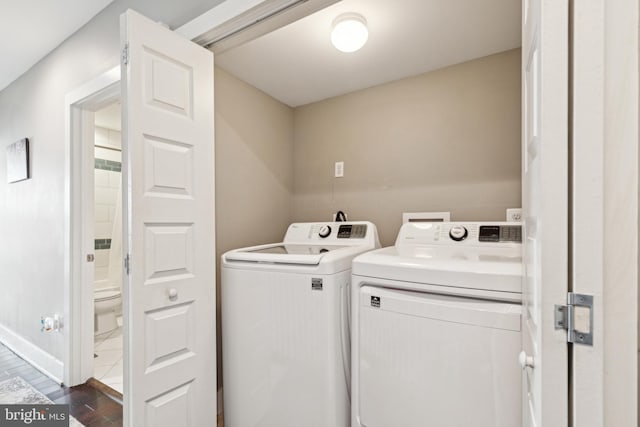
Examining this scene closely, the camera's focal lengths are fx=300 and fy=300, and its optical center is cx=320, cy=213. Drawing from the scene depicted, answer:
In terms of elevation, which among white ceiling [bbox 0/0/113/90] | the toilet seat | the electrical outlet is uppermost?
white ceiling [bbox 0/0/113/90]

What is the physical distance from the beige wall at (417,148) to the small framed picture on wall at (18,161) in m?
2.22

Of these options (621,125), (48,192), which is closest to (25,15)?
(48,192)

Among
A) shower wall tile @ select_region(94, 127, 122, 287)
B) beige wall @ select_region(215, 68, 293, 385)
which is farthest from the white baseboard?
beige wall @ select_region(215, 68, 293, 385)

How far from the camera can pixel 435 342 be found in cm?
107

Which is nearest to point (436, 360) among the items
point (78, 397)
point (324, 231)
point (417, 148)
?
point (324, 231)

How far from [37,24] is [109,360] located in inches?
98.3

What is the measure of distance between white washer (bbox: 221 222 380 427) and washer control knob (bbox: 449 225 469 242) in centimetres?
53

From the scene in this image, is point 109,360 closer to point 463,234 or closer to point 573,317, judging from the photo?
point 463,234

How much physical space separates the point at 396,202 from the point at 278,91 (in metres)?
1.28

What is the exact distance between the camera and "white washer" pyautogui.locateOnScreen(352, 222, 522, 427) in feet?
3.18

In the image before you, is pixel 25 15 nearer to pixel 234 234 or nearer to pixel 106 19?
pixel 106 19

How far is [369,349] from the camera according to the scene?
122 cm

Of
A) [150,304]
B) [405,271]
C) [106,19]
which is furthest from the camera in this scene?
[106,19]

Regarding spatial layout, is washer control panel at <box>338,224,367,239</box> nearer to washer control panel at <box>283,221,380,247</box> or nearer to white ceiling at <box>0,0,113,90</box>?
washer control panel at <box>283,221,380,247</box>
